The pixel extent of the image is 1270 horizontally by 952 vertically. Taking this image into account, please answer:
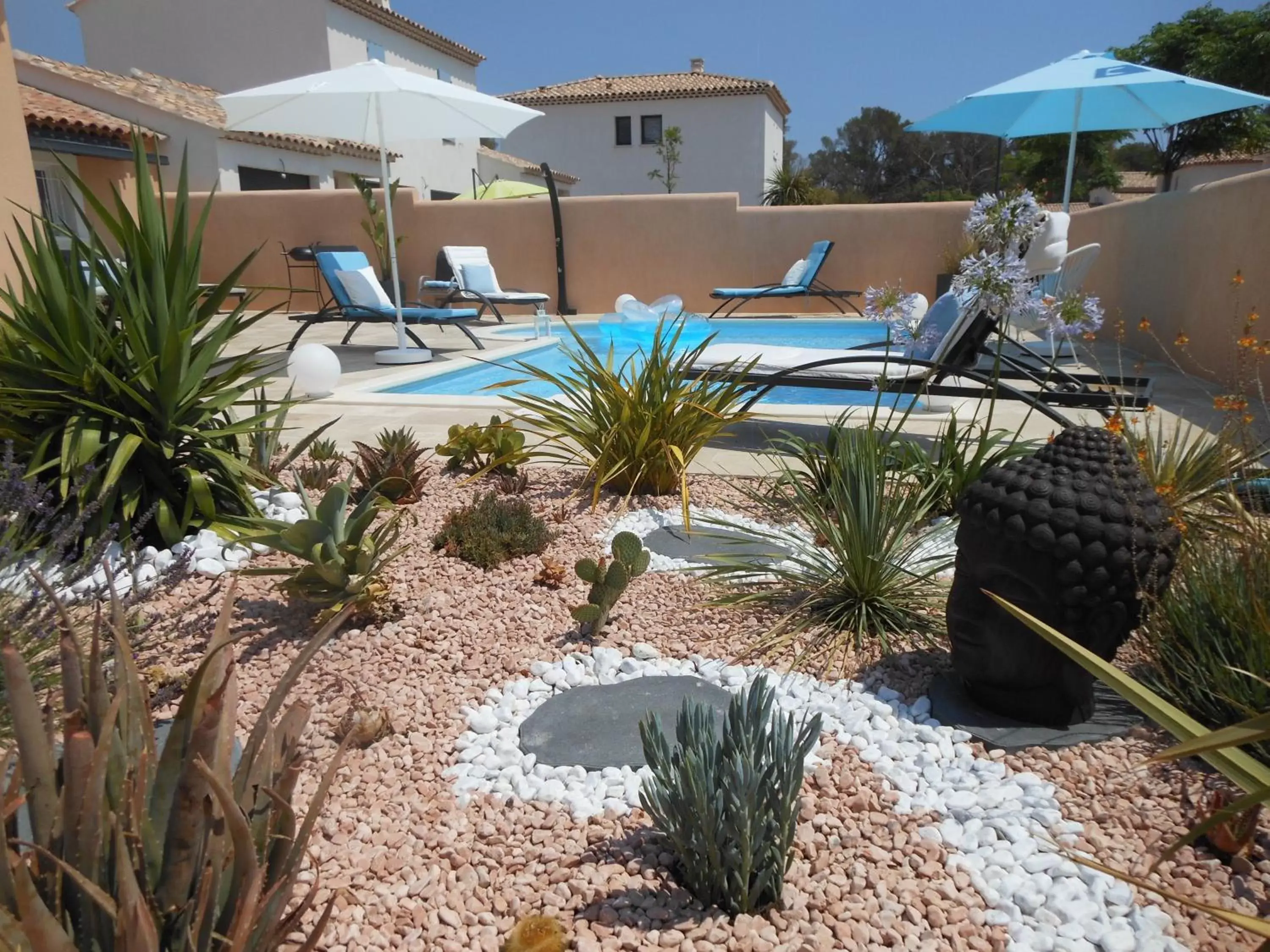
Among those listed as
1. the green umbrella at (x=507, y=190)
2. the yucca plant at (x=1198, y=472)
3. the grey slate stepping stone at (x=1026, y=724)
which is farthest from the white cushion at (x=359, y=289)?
the green umbrella at (x=507, y=190)

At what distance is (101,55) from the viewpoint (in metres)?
24.5

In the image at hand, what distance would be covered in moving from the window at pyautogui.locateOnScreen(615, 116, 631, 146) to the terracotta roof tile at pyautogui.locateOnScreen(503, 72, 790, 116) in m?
0.64

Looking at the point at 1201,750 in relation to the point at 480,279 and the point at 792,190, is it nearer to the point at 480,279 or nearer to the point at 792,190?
the point at 480,279

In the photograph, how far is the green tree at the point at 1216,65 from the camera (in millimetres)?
28391

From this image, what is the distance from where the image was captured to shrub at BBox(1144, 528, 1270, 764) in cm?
196

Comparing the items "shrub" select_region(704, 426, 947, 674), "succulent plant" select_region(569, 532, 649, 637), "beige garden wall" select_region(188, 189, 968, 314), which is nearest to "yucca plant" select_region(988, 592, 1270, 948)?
"shrub" select_region(704, 426, 947, 674)

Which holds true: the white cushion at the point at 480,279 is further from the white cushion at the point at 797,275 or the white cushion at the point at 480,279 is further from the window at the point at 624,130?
the window at the point at 624,130

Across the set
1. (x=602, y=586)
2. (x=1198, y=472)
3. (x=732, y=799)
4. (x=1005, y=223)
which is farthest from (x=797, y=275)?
(x=732, y=799)

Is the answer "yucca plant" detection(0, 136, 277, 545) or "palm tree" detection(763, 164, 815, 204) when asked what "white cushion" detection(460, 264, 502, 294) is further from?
"palm tree" detection(763, 164, 815, 204)

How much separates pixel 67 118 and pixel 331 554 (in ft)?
51.1

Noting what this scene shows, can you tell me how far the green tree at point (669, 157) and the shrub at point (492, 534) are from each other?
29320mm

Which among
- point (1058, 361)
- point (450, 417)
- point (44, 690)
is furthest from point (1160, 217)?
point (44, 690)

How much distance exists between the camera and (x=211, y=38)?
930 inches

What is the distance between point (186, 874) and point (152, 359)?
100 inches
